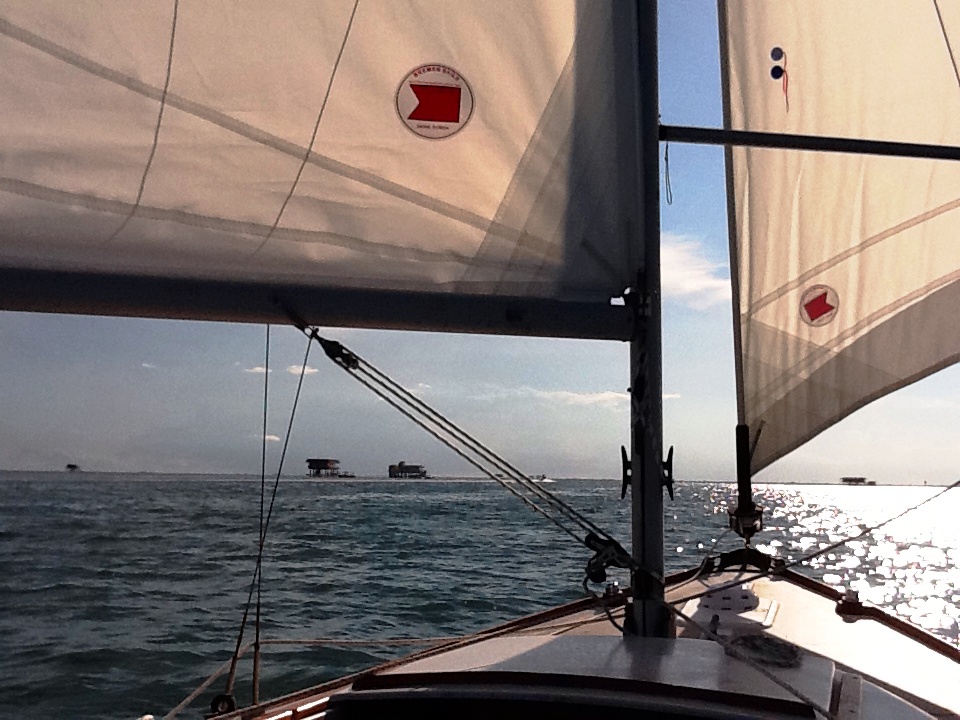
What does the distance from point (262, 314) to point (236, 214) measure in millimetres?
371

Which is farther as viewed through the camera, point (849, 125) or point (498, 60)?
point (849, 125)

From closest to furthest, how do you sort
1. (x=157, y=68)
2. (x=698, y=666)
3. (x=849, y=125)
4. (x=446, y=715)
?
(x=446, y=715) → (x=698, y=666) → (x=157, y=68) → (x=849, y=125)

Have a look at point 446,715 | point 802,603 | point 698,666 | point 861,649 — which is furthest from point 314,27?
point 802,603

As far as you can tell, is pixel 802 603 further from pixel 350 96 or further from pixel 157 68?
pixel 157 68

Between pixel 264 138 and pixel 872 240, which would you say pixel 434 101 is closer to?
pixel 264 138

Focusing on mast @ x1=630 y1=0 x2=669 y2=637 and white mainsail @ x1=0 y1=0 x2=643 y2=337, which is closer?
white mainsail @ x1=0 y1=0 x2=643 y2=337

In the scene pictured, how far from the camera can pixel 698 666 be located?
2.72 metres

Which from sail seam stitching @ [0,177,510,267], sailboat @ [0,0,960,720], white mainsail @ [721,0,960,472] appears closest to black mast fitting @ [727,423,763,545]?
white mainsail @ [721,0,960,472]

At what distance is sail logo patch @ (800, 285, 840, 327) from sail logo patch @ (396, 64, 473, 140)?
2225 millimetres

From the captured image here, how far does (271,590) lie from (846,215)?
15080mm

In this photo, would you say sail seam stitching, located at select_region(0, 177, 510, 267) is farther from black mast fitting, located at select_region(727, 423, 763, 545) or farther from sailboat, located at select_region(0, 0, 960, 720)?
black mast fitting, located at select_region(727, 423, 763, 545)

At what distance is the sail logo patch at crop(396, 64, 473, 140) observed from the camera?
3166 mm

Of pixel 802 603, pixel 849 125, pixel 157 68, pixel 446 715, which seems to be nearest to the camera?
pixel 446 715

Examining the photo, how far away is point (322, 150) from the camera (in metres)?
3.15
